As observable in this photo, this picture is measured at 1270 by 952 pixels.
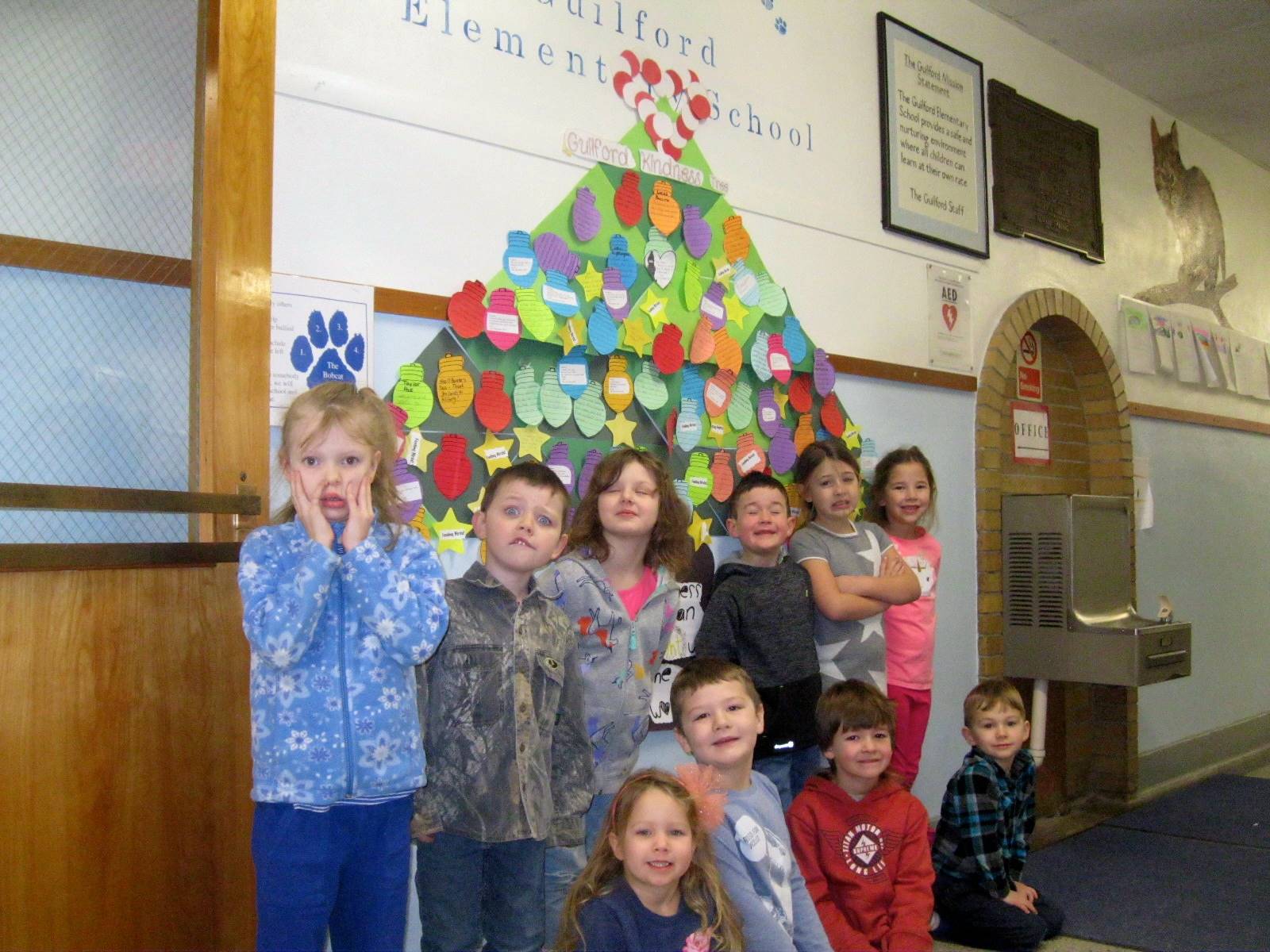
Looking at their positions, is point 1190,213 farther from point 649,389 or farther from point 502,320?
point 502,320

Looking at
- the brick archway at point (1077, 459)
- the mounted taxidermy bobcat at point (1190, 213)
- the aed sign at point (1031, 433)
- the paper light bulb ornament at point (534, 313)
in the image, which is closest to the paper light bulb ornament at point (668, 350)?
the paper light bulb ornament at point (534, 313)

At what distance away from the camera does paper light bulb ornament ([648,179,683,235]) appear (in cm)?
266

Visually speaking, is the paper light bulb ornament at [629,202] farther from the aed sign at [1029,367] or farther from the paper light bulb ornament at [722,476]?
the aed sign at [1029,367]

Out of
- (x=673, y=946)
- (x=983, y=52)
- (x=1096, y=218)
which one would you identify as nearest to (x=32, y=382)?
(x=673, y=946)

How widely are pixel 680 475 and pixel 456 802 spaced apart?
111 cm

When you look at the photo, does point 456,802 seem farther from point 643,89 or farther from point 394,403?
point 643,89

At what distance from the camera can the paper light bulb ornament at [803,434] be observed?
304 cm

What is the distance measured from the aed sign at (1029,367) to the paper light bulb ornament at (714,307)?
185cm

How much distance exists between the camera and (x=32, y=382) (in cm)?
163

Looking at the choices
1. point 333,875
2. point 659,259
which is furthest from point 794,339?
point 333,875

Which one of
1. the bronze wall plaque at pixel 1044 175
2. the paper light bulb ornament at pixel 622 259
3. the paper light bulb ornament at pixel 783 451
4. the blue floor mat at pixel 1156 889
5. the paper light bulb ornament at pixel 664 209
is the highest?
the bronze wall plaque at pixel 1044 175

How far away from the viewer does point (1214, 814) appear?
420cm

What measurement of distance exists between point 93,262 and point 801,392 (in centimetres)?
189

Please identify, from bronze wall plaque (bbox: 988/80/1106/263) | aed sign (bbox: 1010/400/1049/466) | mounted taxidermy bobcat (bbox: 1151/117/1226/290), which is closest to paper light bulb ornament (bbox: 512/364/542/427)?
bronze wall plaque (bbox: 988/80/1106/263)
